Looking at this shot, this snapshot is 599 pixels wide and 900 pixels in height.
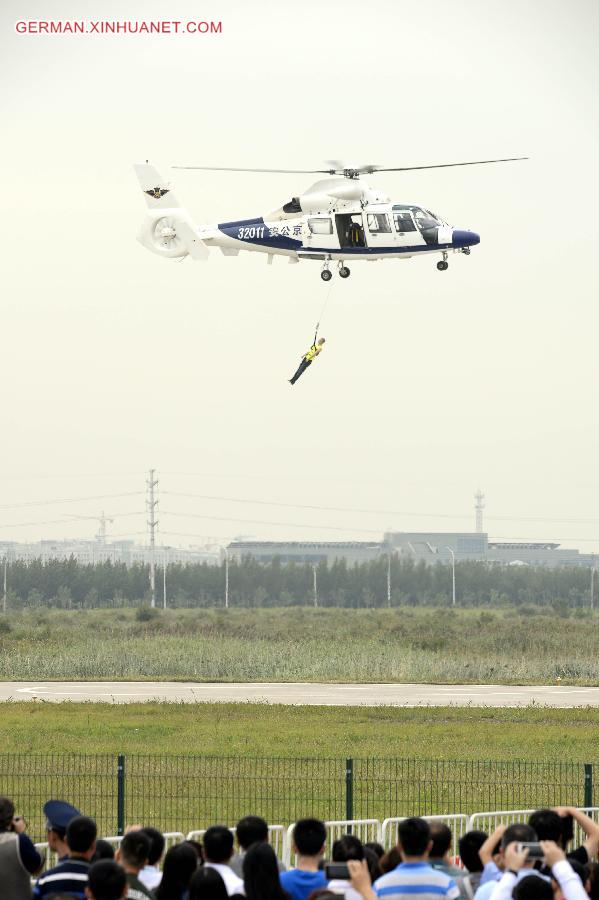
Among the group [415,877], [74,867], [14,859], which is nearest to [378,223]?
[14,859]

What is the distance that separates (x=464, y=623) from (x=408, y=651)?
3692 cm

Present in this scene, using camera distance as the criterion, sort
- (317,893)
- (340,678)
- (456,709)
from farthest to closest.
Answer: (340,678)
(456,709)
(317,893)

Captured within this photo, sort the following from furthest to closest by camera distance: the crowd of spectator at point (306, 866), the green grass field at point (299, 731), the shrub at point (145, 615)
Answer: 1. the shrub at point (145, 615)
2. the green grass field at point (299, 731)
3. the crowd of spectator at point (306, 866)

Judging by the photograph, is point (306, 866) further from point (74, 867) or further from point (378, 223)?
point (378, 223)

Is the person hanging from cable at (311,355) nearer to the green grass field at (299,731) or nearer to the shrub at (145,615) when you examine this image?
the green grass field at (299,731)

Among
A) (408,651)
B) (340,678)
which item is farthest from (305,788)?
(408,651)

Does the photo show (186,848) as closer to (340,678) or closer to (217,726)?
(217,726)

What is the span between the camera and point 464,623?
118 m

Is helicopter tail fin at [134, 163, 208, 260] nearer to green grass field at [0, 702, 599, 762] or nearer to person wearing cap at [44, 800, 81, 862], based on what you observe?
green grass field at [0, 702, 599, 762]

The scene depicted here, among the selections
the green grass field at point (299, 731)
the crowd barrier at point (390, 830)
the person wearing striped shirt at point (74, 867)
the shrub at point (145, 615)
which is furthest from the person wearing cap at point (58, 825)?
the shrub at point (145, 615)

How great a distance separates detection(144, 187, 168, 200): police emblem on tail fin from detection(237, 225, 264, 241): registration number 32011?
214 inches

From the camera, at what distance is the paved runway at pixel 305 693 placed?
167 ft

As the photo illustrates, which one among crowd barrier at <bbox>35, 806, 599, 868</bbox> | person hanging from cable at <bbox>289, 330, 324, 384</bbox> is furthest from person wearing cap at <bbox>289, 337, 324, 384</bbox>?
crowd barrier at <bbox>35, 806, 599, 868</bbox>

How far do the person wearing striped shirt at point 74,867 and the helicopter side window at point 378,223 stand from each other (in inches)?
1519
